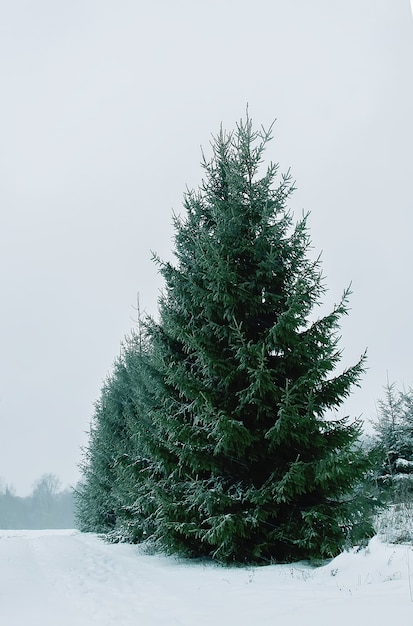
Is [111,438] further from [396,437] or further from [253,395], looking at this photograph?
[396,437]

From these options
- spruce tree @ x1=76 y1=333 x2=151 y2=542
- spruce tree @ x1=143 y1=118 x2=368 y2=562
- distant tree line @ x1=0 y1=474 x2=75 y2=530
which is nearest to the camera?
spruce tree @ x1=143 y1=118 x2=368 y2=562

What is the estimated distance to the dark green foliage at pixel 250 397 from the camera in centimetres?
818

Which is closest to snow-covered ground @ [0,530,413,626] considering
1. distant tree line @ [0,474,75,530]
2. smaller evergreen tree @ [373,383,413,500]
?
smaller evergreen tree @ [373,383,413,500]

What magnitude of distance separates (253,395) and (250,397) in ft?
0.24

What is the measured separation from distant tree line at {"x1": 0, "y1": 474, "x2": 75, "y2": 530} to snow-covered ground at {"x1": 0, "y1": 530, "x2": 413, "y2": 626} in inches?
3819

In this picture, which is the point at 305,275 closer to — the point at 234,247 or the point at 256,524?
the point at 234,247

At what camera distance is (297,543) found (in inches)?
321

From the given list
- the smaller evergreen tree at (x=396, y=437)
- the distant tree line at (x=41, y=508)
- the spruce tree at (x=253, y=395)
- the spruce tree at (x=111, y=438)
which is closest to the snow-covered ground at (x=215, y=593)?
the spruce tree at (x=253, y=395)

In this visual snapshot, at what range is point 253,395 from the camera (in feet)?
28.5

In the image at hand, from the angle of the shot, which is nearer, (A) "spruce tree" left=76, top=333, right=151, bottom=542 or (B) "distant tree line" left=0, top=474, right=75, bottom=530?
(A) "spruce tree" left=76, top=333, right=151, bottom=542

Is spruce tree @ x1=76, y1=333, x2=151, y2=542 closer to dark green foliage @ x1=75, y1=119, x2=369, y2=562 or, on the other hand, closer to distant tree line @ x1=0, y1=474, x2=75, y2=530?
dark green foliage @ x1=75, y1=119, x2=369, y2=562

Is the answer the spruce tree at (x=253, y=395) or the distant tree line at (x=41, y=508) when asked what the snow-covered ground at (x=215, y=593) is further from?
the distant tree line at (x=41, y=508)

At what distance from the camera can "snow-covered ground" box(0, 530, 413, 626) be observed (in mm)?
4512

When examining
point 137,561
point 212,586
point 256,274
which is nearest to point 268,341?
point 256,274
